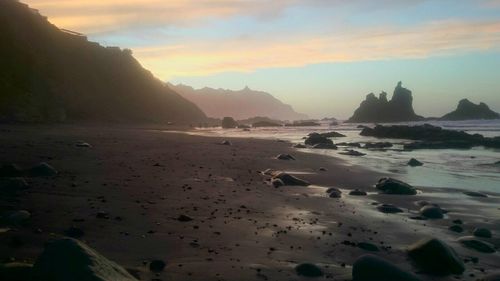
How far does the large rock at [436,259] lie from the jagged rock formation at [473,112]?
413 ft

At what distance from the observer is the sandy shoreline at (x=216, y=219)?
834 centimetres

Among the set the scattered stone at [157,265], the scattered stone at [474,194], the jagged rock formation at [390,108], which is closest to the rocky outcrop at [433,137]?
the scattered stone at [474,194]

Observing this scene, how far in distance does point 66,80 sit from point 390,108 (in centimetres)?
8899

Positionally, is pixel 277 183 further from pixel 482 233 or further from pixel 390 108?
pixel 390 108

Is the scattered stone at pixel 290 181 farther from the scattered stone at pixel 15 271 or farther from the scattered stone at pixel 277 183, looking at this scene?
the scattered stone at pixel 15 271

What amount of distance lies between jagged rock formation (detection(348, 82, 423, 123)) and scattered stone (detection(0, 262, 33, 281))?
12581 centimetres

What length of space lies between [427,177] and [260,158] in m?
9.44

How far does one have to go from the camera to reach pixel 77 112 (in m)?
59.7

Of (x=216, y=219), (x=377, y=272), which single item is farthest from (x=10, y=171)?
(x=377, y=272)

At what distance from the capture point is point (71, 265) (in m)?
5.69

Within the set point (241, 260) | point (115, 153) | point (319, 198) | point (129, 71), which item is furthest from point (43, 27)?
point (241, 260)

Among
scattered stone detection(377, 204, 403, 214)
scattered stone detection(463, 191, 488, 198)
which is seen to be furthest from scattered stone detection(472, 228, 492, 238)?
scattered stone detection(463, 191, 488, 198)

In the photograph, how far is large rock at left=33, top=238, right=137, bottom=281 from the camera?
5602mm

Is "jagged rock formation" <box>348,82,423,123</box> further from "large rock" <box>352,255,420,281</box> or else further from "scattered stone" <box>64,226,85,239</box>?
"scattered stone" <box>64,226,85,239</box>
